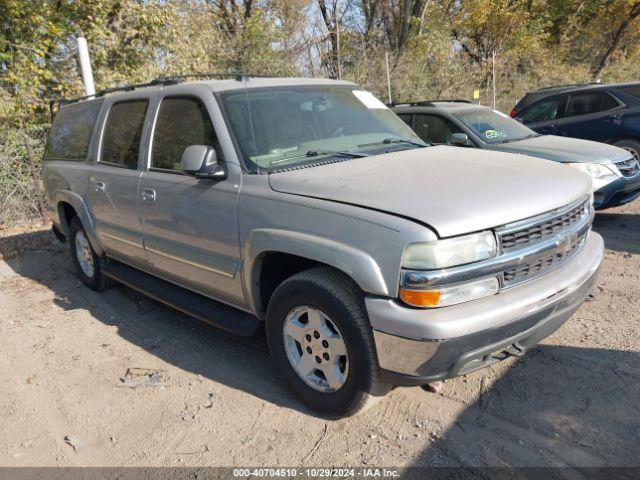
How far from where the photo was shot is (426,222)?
8.05 ft

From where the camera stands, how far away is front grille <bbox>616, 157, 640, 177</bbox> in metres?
6.36

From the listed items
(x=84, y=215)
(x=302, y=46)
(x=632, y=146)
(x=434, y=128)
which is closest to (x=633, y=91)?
(x=632, y=146)

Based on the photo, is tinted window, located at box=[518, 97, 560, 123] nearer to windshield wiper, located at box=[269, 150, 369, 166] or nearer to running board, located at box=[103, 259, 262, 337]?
windshield wiper, located at box=[269, 150, 369, 166]

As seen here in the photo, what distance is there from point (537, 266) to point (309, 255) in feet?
3.96

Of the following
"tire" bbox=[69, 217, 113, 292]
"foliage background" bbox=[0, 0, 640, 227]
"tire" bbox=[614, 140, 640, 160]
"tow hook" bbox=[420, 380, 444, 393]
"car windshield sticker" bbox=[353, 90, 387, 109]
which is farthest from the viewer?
"foliage background" bbox=[0, 0, 640, 227]

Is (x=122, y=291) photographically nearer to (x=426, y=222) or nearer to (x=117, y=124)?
(x=117, y=124)

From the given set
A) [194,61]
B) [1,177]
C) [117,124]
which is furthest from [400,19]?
[117,124]

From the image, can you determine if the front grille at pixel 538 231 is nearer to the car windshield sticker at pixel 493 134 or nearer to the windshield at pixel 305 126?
the windshield at pixel 305 126

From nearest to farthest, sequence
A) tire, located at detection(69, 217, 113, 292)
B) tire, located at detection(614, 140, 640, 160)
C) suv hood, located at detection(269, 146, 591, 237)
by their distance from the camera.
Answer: suv hood, located at detection(269, 146, 591, 237), tire, located at detection(69, 217, 113, 292), tire, located at detection(614, 140, 640, 160)

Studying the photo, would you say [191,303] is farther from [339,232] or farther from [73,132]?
[73,132]

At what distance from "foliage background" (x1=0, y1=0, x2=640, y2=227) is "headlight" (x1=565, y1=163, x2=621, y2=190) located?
8.17m

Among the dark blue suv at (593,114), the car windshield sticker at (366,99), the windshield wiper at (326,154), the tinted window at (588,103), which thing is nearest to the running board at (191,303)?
the windshield wiper at (326,154)

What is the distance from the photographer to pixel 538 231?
9.00ft

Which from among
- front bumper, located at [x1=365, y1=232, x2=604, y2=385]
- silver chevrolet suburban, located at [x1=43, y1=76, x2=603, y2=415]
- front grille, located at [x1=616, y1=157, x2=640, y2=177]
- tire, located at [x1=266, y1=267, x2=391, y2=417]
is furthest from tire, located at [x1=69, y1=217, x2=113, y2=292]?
front grille, located at [x1=616, y1=157, x2=640, y2=177]
